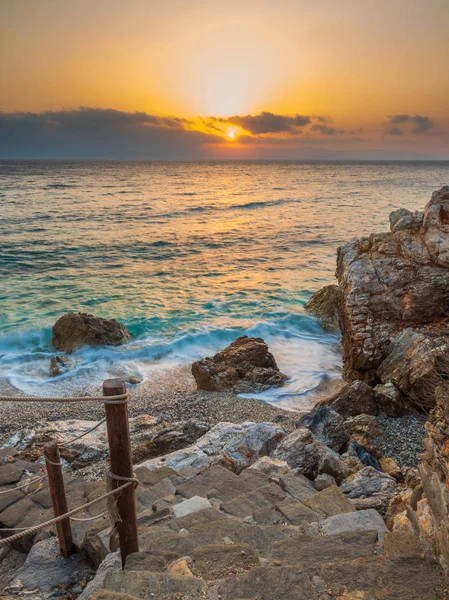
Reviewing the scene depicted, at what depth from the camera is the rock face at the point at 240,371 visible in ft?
38.6

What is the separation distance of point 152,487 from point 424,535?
3632 millimetres

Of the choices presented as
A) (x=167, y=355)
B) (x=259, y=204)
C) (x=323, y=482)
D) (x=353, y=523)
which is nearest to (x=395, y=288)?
(x=323, y=482)

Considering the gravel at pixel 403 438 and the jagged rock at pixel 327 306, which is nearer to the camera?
the gravel at pixel 403 438

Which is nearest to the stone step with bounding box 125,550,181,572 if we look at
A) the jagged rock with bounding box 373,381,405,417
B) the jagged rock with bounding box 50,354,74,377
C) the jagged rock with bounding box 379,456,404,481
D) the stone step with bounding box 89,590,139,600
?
the stone step with bounding box 89,590,139,600

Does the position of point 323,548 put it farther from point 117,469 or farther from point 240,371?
point 240,371

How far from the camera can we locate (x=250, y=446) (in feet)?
23.7

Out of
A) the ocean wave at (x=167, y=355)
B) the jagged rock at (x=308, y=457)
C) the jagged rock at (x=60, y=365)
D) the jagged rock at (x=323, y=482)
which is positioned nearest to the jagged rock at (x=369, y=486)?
the jagged rock at (x=323, y=482)

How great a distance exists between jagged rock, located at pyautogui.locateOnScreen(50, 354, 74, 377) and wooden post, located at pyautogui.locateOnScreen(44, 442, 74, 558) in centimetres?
914

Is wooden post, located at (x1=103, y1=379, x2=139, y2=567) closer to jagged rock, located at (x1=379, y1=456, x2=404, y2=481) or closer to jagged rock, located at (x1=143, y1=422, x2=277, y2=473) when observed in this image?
jagged rock, located at (x1=143, y1=422, x2=277, y2=473)

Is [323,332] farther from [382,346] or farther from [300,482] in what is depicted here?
[300,482]

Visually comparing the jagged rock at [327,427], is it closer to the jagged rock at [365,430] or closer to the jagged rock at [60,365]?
the jagged rock at [365,430]

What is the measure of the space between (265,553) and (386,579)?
3.75 feet

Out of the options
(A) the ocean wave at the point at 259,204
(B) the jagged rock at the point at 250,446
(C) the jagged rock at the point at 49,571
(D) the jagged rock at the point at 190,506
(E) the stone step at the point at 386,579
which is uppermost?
(A) the ocean wave at the point at 259,204

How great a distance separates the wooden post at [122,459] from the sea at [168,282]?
7.77 m
